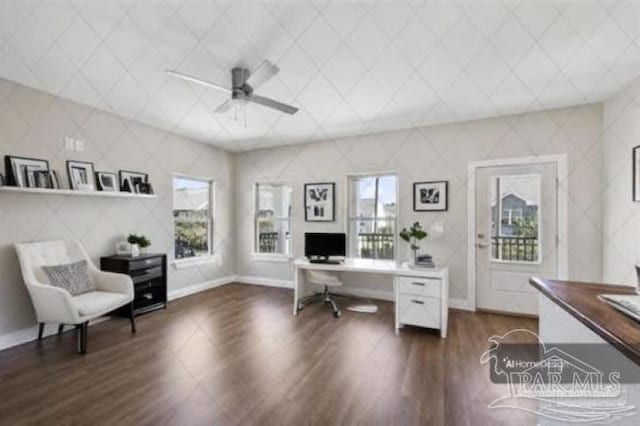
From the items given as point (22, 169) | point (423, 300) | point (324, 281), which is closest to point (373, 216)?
point (324, 281)

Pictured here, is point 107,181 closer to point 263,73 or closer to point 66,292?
point 66,292

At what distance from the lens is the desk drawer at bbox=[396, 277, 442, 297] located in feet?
10.1

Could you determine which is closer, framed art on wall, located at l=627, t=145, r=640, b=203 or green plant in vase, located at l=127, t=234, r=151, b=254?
framed art on wall, located at l=627, t=145, r=640, b=203

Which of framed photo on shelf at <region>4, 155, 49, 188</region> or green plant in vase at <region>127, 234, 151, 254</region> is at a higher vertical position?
framed photo on shelf at <region>4, 155, 49, 188</region>

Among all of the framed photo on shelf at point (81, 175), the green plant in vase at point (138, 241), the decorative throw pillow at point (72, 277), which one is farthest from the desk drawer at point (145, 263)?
the framed photo on shelf at point (81, 175)

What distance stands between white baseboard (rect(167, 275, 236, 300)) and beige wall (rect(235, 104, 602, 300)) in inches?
11.2

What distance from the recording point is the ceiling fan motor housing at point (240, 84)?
2473mm

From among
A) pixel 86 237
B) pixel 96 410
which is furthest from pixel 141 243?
pixel 96 410

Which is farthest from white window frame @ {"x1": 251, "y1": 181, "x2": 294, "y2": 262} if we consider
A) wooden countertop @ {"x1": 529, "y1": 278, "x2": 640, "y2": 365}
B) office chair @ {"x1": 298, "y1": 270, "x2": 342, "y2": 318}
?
wooden countertop @ {"x1": 529, "y1": 278, "x2": 640, "y2": 365}

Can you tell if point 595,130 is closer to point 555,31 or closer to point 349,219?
point 555,31

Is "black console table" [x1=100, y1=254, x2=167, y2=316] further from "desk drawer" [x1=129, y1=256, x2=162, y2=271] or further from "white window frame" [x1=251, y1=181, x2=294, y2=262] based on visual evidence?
"white window frame" [x1=251, y1=181, x2=294, y2=262]

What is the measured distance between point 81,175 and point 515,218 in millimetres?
5130

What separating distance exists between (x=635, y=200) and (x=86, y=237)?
571 cm

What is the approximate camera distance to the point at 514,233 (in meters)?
3.68
